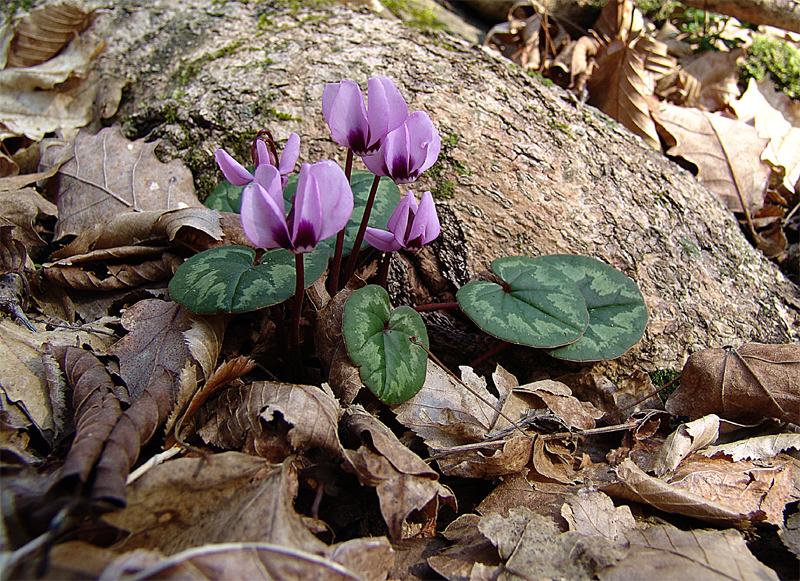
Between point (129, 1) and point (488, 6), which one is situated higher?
point (488, 6)

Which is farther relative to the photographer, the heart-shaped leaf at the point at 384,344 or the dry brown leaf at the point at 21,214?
the dry brown leaf at the point at 21,214

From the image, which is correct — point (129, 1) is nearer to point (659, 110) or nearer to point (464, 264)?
point (464, 264)

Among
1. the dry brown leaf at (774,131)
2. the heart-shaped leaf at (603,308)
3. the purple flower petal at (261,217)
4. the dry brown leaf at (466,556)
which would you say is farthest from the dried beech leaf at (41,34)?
the dry brown leaf at (774,131)

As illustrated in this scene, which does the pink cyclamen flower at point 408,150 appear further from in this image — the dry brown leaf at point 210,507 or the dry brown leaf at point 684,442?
the dry brown leaf at point 684,442

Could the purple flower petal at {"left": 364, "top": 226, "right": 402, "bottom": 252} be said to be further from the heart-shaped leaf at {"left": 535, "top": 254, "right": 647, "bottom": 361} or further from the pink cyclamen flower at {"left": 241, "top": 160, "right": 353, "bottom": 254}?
the heart-shaped leaf at {"left": 535, "top": 254, "right": 647, "bottom": 361}

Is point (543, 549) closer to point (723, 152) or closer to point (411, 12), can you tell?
point (723, 152)

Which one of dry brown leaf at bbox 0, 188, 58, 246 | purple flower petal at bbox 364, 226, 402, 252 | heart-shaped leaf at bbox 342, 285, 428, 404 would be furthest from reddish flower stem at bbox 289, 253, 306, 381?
dry brown leaf at bbox 0, 188, 58, 246

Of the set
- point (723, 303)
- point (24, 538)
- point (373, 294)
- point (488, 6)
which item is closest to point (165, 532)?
point (24, 538)
